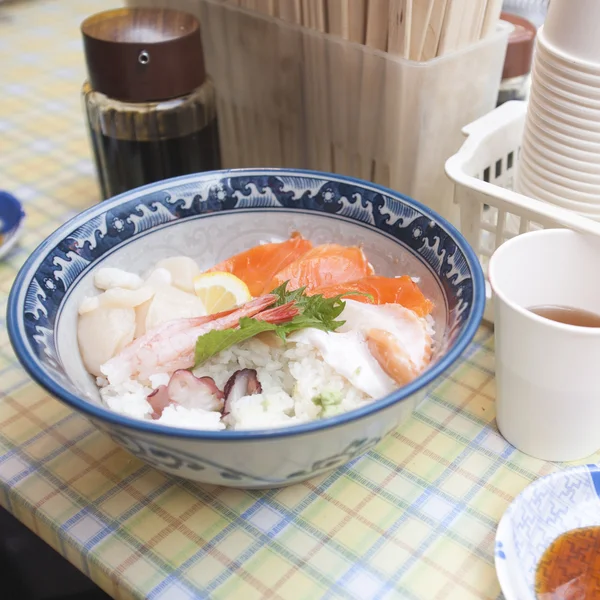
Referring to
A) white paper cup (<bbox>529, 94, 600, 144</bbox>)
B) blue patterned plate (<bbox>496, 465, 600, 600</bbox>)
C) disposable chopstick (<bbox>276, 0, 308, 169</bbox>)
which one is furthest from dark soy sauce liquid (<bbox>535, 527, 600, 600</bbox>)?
disposable chopstick (<bbox>276, 0, 308, 169</bbox>)

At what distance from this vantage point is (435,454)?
30.0 inches

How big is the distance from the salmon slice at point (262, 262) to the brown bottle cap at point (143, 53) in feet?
0.91

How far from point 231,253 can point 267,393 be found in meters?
0.28

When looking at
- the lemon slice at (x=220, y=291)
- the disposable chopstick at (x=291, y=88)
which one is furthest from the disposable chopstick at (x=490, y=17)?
the lemon slice at (x=220, y=291)

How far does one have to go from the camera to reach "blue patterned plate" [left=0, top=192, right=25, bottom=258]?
107cm

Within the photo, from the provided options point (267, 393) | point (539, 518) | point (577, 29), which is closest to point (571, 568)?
point (539, 518)

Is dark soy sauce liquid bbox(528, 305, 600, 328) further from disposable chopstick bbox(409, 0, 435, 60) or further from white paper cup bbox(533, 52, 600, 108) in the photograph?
disposable chopstick bbox(409, 0, 435, 60)

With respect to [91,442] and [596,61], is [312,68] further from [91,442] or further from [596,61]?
[91,442]

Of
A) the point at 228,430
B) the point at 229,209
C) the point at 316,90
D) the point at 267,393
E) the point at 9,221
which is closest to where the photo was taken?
the point at 228,430

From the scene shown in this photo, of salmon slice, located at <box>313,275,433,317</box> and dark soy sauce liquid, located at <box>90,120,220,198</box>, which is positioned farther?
dark soy sauce liquid, located at <box>90,120,220,198</box>

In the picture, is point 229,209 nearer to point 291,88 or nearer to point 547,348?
point 291,88

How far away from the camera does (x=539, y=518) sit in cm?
66

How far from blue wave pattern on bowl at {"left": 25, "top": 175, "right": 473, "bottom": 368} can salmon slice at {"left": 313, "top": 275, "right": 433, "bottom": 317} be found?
3 centimetres

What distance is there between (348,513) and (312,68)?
0.61m
